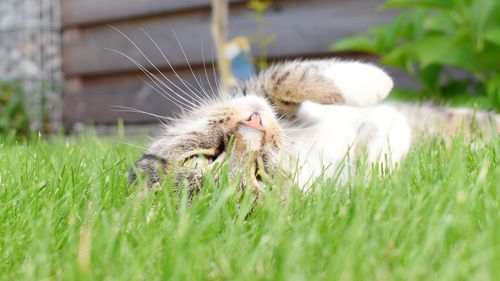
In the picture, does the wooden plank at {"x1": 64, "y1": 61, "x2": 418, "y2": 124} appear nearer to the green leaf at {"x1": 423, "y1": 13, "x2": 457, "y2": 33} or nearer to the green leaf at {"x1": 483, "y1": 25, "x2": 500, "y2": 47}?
the green leaf at {"x1": 423, "y1": 13, "x2": 457, "y2": 33}

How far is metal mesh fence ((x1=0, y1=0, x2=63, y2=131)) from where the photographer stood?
4582 mm

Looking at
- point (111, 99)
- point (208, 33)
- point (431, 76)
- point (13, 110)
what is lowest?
point (13, 110)

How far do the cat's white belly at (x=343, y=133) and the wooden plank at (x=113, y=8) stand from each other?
2232 mm

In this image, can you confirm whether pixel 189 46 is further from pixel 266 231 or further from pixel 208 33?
pixel 266 231

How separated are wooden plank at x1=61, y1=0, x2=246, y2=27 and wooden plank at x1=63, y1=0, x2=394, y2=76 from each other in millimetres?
69

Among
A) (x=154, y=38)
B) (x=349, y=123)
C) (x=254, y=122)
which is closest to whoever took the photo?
(x=254, y=122)

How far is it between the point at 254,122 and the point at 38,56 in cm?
361

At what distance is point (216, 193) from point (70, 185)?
0.98ft

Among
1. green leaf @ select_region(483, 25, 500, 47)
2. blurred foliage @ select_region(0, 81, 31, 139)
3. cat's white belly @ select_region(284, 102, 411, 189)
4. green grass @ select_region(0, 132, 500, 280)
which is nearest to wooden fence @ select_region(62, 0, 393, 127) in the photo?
blurred foliage @ select_region(0, 81, 31, 139)

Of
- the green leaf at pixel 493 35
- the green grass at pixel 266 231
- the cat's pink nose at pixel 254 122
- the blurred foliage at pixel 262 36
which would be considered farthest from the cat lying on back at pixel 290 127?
the blurred foliage at pixel 262 36

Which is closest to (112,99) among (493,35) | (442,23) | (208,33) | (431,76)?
(208,33)

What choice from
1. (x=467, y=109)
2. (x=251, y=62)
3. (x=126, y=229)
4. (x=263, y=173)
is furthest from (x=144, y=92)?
(x=126, y=229)

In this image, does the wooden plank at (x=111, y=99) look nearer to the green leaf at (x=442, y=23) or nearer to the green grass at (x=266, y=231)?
the green leaf at (x=442, y=23)

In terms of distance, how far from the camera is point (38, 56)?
464 centimetres
